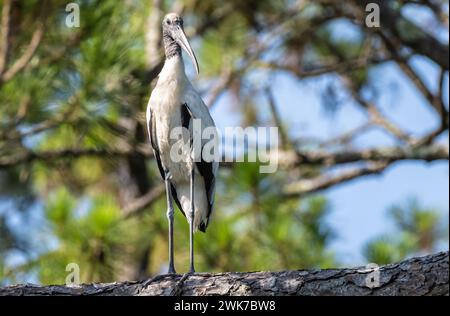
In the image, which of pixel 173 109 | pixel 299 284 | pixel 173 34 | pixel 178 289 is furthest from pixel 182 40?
pixel 299 284

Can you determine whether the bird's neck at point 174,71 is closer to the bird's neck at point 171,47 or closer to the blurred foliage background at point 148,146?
the bird's neck at point 171,47

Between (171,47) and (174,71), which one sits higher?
(171,47)

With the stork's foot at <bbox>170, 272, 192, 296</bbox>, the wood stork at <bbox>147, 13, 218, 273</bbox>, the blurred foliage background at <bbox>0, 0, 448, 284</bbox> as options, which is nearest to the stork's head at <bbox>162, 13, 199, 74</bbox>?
the wood stork at <bbox>147, 13, 218, 273</bbox>

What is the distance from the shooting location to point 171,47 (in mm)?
5328

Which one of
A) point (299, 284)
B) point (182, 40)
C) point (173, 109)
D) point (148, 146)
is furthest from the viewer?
point (148, 146)

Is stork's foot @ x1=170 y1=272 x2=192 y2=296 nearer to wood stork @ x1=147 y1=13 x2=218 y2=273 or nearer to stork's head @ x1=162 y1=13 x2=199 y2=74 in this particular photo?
wood stork @ x1=147 y1=13 x2=218 y2=273

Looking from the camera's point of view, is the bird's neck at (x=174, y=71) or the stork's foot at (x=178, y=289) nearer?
the stork's foot at (x=178, y=289)

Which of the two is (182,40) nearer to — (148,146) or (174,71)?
(174,71)

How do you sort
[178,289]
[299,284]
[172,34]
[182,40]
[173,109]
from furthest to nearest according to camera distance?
[172,34]
[182,40]
[173,109]
[178,289]
[299,284]

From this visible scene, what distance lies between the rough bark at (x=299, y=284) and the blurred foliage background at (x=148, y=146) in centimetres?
204

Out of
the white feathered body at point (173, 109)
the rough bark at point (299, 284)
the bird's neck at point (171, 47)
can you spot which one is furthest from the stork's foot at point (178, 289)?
the bird's neck at point (171, 47)

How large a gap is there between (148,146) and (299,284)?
117 inches

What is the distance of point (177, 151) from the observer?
16.8 ft

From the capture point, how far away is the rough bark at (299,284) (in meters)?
3.85
